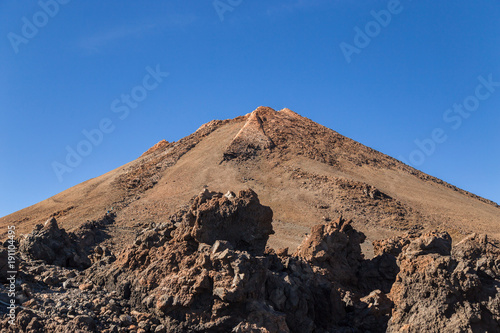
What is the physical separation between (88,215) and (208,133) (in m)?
33.9

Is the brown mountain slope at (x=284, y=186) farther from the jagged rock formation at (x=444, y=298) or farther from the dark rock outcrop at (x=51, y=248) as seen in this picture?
the jagged rock formation at (x=444, y=298)

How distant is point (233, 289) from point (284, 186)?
5411 centimetres

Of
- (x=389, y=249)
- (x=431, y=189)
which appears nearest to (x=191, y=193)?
(x=431, y=189)

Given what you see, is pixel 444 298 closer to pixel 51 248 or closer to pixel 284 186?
pixel 51 248

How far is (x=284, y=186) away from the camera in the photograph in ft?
213

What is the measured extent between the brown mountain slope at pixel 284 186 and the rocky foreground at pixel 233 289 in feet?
103

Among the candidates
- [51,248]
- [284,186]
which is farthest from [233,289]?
[284,186]

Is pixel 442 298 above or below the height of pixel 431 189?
below

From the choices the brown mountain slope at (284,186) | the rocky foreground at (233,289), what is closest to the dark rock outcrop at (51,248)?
the rocky foreground at (233,289)

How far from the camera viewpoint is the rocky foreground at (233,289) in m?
10.9

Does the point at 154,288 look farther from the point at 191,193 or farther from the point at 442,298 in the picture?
the point at 191,193

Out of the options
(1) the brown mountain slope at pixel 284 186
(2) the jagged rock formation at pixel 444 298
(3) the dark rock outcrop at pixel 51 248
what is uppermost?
(1) the brown mountain slope at pixel 284 186

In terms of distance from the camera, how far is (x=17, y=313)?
412 inches

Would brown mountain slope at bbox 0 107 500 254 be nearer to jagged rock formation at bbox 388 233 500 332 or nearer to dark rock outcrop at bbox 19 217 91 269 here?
dark rock outcrop at bbox 19 217 91 269
